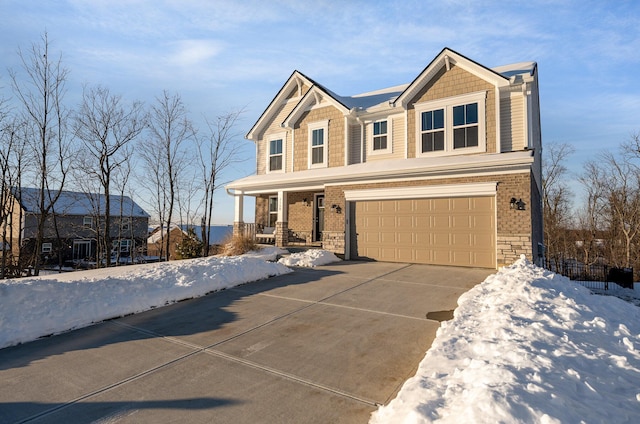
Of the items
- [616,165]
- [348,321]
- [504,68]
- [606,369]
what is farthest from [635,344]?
[616,165]

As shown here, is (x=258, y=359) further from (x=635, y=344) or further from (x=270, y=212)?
(x=270, y=212)

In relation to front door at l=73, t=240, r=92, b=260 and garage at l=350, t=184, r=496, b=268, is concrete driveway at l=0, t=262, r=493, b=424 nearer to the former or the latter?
garage at l=350, t=184, r=496, b=268

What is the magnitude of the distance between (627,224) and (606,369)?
102ft

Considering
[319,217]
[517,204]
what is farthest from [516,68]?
[319,217]

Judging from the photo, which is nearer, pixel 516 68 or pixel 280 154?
pixel 516 68

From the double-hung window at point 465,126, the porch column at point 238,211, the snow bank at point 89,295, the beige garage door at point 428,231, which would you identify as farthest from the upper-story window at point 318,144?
the snow bank at point 89,295

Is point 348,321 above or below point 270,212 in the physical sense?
below

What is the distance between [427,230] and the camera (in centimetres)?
1080

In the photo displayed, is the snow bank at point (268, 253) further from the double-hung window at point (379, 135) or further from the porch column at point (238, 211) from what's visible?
the double-hung window at point (379, 135)

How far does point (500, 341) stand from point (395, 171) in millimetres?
8247

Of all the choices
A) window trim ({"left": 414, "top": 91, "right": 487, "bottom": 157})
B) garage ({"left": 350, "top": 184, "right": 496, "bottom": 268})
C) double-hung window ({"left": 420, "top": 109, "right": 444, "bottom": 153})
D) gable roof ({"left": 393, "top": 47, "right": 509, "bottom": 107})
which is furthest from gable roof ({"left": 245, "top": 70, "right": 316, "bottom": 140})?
garage ({"left": 350, "top": 184, "right": 496, "bottom": 268})

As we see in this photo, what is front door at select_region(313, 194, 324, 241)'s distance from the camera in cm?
1544

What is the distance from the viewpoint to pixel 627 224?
2503 centimetres

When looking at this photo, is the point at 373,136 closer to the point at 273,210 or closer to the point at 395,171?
the point at 395,171
